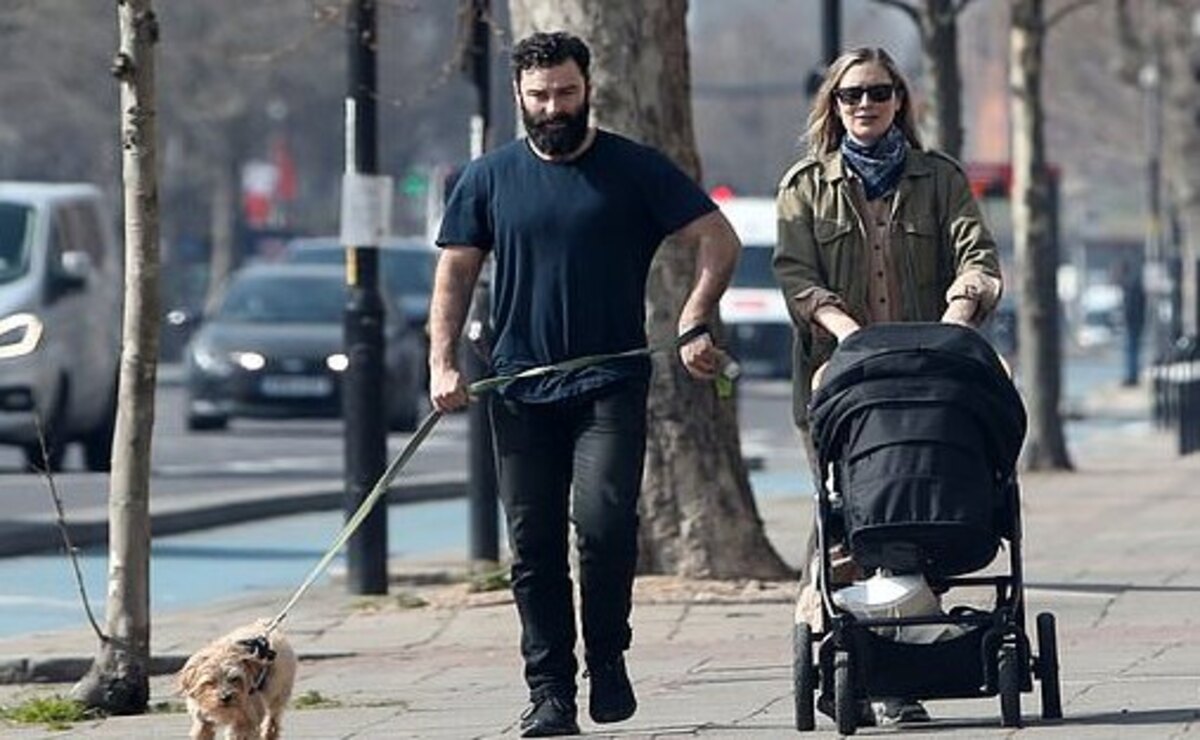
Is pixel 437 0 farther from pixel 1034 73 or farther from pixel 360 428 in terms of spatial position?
pixel 360 428

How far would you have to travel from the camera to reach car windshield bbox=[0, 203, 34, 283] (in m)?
24.9

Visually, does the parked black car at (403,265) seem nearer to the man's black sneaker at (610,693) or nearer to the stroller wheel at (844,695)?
the man's black sneaker at (610,693)

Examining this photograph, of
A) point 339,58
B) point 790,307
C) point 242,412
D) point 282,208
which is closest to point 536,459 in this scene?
point 790,307

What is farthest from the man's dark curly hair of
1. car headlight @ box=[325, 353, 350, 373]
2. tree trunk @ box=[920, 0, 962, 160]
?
car headlight @ box=[325, 353, 350, 373]

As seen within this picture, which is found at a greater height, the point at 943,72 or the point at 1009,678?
the point at 943,72

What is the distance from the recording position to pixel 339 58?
6644 cm

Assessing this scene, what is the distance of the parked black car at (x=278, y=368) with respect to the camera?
3294 cm

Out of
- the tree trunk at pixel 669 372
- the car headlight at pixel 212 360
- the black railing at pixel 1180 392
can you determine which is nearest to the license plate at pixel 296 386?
the car headlight at pixel 212 360

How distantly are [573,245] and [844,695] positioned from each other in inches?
56.4

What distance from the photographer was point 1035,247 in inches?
1064

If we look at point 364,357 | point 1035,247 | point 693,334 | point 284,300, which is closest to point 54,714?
point 693,334

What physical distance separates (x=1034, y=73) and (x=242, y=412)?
955cm

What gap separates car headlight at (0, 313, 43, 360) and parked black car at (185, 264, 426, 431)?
808cm

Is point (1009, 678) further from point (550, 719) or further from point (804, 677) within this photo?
point (550, 719)
